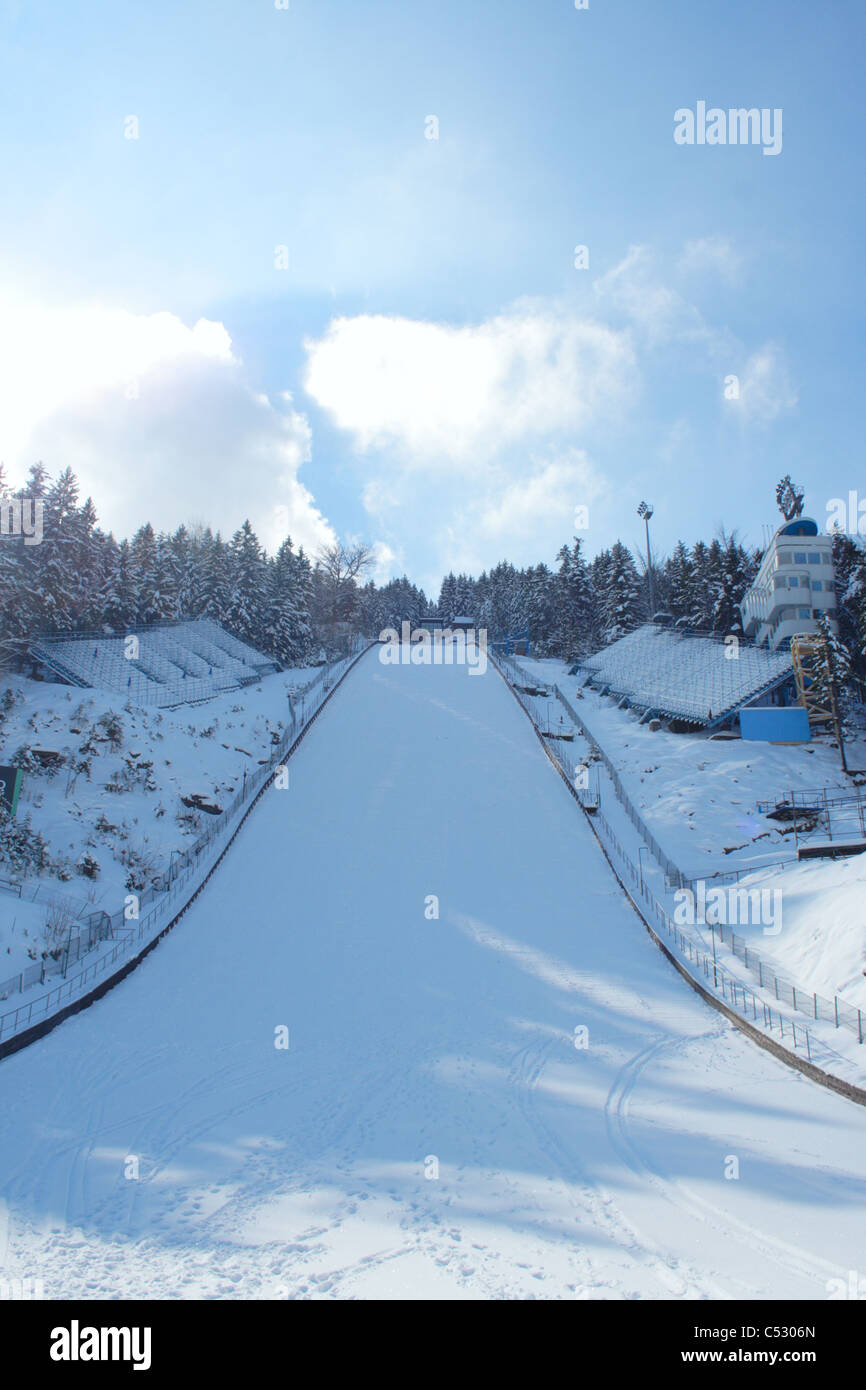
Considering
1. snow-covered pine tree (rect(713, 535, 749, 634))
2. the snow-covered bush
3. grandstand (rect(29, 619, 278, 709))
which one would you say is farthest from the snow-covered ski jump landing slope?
snow-covered pine tree (rect(713, 535, 749, 634))

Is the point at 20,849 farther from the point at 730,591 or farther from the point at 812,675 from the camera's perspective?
the point at 730,591

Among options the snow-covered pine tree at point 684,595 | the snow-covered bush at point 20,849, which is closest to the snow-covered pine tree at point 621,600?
the snow-covered pine tree at point 684,595

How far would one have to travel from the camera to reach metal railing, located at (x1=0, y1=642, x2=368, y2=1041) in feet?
40.0

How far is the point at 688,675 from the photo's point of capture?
1496 inches

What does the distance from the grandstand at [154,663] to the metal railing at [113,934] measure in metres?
11.1

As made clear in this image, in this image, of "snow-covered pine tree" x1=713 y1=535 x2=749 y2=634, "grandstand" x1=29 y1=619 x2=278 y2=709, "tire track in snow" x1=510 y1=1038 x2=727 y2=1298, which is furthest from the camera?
"snow-covered pine tree" x1=713 y1=535 x2=749 y2=634

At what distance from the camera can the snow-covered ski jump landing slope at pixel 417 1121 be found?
6.37 metres

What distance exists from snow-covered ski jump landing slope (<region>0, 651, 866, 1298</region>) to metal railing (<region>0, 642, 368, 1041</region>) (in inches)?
23.8

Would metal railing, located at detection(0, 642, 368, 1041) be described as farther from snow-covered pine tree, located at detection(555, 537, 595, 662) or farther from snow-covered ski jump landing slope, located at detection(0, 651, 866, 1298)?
snow-covered pine tree, located at detection(555, 537, 595, 662)

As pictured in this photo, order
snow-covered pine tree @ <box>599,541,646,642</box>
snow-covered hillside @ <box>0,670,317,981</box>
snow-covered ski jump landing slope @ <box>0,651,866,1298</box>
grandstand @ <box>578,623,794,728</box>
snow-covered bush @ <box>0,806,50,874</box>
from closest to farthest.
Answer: snow-covered ski jump landing slope @ <box>0,651,866,1298</box>
snow-covered hillside @ <box>0,670,317,981</box>
snow-covered bush @ <box>0,806,50,874</box>
grandstand @ <box>578,623,794,728</box>
snow-covered pine tree @ <box>599,541,646,642</box>

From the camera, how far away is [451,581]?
105m

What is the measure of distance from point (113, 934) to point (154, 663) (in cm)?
2489

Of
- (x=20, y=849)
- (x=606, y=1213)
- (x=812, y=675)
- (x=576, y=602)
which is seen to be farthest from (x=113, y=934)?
(x=576, y=602)
